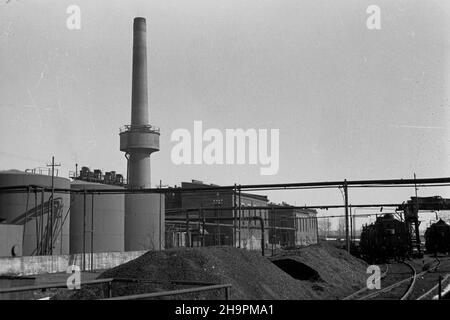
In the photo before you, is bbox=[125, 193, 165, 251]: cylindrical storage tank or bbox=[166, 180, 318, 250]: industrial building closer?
bbox=[125, 193, 165, 251]: cylindrical storage tank

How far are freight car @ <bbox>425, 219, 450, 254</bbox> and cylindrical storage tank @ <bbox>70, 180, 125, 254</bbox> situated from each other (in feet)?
72.8

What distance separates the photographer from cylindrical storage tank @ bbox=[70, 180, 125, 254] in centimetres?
3234

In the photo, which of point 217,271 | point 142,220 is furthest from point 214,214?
point 217,271

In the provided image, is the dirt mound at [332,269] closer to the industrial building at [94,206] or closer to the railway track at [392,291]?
the railway track at [392,291]

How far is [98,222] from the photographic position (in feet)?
109

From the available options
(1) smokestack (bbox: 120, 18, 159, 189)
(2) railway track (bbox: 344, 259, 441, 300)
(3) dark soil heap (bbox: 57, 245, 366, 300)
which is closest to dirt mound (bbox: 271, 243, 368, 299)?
(3) dark soil heap (bbox: 57, 245, 366, 300)

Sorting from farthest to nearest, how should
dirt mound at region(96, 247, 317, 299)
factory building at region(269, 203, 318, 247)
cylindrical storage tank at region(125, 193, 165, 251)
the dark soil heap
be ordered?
factory building at region(269, 203, 318, 247)
cylindrical storage tank at region(125, 193, 165, 251)
dirt mound at region(96, 247, 317, 299)
the dark soil heap

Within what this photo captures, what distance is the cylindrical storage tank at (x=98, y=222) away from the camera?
32344 millimetres

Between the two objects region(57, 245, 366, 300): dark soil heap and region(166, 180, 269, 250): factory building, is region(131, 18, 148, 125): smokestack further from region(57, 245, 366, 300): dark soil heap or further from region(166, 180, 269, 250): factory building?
region(57, 245, 366, 300): dark soil heap

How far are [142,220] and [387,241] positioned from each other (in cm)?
1894

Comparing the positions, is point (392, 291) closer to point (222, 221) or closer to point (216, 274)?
point (216, 274)

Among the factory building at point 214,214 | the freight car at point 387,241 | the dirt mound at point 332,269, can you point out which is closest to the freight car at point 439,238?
the freight car at point 387,241
